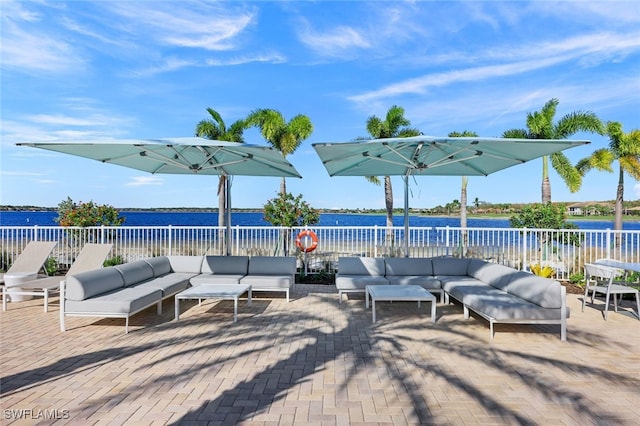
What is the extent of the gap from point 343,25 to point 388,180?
34.1 feet

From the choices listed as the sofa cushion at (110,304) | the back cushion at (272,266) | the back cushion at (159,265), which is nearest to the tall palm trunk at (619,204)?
the back cushion at (272,266)

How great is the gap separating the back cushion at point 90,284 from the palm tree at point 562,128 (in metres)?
15.9

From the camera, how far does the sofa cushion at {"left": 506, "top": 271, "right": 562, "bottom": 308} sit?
176 inches

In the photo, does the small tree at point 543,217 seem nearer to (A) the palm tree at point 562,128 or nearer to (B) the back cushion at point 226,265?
(A) the palm tree at point 562,128

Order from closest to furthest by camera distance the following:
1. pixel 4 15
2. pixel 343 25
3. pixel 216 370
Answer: pixel 216 370
pixel 4 15
pixel 343 25

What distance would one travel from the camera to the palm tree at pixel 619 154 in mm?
16688

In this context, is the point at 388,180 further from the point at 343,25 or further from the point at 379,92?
the point at 343,25

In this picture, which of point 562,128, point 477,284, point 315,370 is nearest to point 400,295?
point 477,284

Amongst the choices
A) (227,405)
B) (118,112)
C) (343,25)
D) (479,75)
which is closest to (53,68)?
(118,112)

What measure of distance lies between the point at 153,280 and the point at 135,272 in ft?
1.29

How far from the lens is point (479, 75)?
12.6 metres

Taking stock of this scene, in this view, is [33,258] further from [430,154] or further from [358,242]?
[430,154]

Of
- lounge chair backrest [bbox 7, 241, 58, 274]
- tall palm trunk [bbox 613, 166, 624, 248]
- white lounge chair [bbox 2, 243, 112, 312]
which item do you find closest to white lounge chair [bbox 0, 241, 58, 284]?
lounge chair backrest [bbox 7, 241, 58, 274]

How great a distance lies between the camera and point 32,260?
22.6 feet
